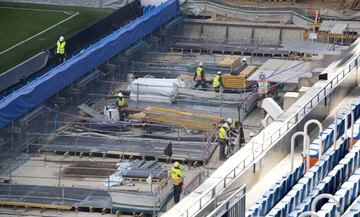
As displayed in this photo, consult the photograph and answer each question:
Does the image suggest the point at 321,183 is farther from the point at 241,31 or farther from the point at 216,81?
the point at 241,31

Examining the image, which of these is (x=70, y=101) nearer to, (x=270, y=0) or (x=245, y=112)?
(x=245, y=112)

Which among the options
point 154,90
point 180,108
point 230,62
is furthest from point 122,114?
point 230,62

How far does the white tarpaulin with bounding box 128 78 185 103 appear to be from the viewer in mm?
54594

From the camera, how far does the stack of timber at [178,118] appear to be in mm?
51031

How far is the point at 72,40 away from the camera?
60875 millimetres

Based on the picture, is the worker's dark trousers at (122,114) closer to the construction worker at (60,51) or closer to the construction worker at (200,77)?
the construction worker at (200,77)

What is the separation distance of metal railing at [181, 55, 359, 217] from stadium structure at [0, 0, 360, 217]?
0.05 m

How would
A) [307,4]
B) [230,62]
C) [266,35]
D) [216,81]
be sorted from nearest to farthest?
[216,81]
[230,62]
[266,35]
[307,4]

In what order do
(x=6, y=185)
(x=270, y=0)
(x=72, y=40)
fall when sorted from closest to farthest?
(x=6, y=185) → (x=72, y=40) → (x=270, y=0)

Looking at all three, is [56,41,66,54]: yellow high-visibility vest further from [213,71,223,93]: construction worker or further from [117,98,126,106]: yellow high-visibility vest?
[117,98,126,106]: yellow high-visibility vest

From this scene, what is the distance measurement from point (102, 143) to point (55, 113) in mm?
2944

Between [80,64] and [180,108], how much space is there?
4.40 m

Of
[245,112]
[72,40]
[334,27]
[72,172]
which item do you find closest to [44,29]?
[72,40]

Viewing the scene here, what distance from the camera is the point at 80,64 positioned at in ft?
182
